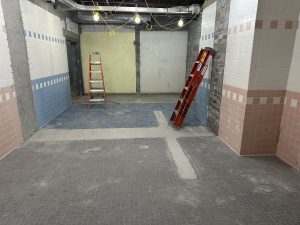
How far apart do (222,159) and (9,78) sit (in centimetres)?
348

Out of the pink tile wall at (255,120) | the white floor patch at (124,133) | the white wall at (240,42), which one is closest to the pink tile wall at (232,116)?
the pink tile wall at (255,120)

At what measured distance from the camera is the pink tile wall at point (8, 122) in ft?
10.4

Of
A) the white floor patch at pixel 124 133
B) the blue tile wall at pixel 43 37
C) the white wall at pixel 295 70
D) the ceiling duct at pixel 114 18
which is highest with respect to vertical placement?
the ceiling duct at pixel 114 18

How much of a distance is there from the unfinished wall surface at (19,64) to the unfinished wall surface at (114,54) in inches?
155

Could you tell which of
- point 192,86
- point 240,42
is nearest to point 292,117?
point 240,42

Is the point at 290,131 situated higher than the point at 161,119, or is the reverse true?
the point at 290,131

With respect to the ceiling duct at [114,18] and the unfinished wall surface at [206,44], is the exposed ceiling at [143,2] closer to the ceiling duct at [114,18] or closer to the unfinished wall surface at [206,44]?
the ceiling duct at [114,18]

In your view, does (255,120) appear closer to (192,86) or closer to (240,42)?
(240,42)

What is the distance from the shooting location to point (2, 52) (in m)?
3.18

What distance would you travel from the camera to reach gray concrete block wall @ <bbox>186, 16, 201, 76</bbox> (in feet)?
21.2

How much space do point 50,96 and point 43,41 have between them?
1.20m

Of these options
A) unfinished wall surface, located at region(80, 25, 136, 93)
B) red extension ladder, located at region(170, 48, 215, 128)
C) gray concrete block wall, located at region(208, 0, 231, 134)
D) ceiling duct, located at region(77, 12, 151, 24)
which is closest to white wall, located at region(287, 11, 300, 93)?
gray concrete block wall, located at region(208, 0, 231, 134)

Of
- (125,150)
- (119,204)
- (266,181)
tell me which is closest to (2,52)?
(125,150)

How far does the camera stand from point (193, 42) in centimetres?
698
